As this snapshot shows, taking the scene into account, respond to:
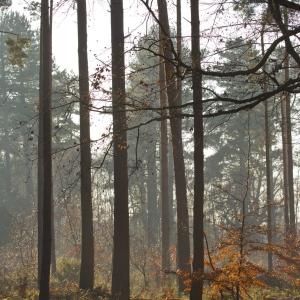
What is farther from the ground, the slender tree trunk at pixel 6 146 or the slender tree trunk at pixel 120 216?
the slender tree trunk at pixel 6 146

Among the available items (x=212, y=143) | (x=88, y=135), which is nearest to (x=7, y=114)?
(x=212, y=143)

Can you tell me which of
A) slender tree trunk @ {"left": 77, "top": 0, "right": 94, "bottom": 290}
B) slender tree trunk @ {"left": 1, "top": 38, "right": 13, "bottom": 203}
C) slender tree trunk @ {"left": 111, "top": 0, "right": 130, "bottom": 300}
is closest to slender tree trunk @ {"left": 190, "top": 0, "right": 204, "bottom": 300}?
slender tree trunk @ {"left": 111, "top": 0, "right": 130, "bottom": 300}

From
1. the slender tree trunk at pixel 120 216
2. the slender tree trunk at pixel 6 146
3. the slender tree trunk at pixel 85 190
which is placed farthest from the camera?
the slender tree trunk at pixel 6 146

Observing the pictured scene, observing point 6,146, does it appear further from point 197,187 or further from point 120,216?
point 197,187

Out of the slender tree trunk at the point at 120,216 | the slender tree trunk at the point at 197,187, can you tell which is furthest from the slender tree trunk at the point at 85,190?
the slender tree trunk at the point at 197,187

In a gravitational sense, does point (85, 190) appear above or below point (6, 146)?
below

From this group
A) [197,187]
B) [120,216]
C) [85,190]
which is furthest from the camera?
[85,190]

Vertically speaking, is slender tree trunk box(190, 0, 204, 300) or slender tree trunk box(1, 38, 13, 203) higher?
slender tree trunk box(1, 38, 13, 203)

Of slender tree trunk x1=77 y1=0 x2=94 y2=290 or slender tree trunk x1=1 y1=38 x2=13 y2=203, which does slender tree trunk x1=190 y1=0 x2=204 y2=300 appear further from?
slender tree trunk x1=1 y1=38 x2=13 y2=203

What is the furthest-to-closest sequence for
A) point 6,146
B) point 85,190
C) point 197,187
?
point 6,146
point 85,190
point 197,187

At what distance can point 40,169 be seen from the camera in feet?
59.4

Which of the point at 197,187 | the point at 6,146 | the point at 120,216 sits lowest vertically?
the point at 120,216

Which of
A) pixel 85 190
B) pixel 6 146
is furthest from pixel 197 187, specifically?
pixel 6 146

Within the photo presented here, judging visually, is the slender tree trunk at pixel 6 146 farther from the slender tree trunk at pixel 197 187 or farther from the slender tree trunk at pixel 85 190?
the slender tree trunk at pixel 197 187
